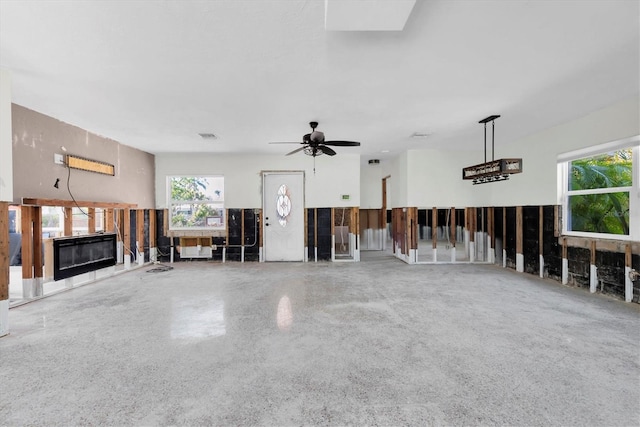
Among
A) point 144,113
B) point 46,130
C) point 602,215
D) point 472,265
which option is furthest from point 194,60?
point 472,265

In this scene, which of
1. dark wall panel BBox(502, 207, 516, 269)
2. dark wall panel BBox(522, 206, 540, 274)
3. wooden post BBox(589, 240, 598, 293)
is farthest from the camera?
dark wall panel BBox(502, 207, 516, 269)

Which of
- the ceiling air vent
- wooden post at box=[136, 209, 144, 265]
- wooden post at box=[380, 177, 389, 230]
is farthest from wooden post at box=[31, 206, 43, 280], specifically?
wooden post at box=[380, 177, 389, 230]

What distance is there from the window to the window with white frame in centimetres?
721

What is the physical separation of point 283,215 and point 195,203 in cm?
228

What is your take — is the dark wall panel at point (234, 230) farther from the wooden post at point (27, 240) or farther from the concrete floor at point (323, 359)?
the wooden post at point (27, 240)

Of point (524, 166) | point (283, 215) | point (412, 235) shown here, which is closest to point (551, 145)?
point (524, 166)

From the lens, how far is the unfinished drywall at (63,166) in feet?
13.4

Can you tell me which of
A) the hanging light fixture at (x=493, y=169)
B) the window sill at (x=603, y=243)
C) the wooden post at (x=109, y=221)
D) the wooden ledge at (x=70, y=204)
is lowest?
the window sill at (x=603, y=243)

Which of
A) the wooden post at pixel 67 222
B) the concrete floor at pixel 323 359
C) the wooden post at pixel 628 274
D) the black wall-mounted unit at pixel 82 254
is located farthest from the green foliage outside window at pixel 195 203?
the wooden post at pixel 628 274

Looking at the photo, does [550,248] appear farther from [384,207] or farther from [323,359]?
[323,359]

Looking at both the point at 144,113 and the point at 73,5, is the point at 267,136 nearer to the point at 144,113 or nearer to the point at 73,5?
the point at 144,113

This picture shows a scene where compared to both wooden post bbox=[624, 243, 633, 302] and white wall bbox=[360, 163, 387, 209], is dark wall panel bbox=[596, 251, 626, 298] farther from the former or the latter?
white wall bbox=[360, 163, 387, 209]

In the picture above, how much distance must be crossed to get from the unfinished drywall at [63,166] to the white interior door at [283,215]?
297cm

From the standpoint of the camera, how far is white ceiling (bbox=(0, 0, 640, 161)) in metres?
2.21
